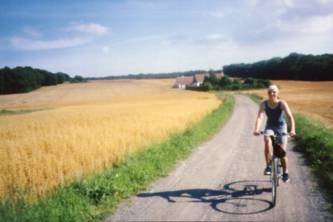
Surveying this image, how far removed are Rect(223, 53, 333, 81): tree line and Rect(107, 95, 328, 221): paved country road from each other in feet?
306

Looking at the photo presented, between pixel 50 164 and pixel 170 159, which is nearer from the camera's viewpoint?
pixel 50 164

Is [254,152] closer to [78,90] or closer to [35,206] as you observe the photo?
[35,206]

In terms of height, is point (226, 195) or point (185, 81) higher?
point (185, 81)

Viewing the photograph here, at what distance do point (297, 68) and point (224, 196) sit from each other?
111 m

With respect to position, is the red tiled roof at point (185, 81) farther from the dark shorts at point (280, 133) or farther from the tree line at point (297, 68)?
the dark shorts at point (280, 133)

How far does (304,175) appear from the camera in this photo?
28.9 feet

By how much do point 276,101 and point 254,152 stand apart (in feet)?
19.0

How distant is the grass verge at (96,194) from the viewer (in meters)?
6.30

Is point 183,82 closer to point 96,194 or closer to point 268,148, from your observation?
point 96,194

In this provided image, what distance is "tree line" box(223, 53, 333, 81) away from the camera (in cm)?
9591

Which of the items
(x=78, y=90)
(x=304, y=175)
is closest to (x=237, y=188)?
(x=304, y=175)

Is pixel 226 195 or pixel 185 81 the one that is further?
pixel 185 81

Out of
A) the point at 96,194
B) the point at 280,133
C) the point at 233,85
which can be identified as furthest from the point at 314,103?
the point at 233,85

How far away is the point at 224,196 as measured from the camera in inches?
291
